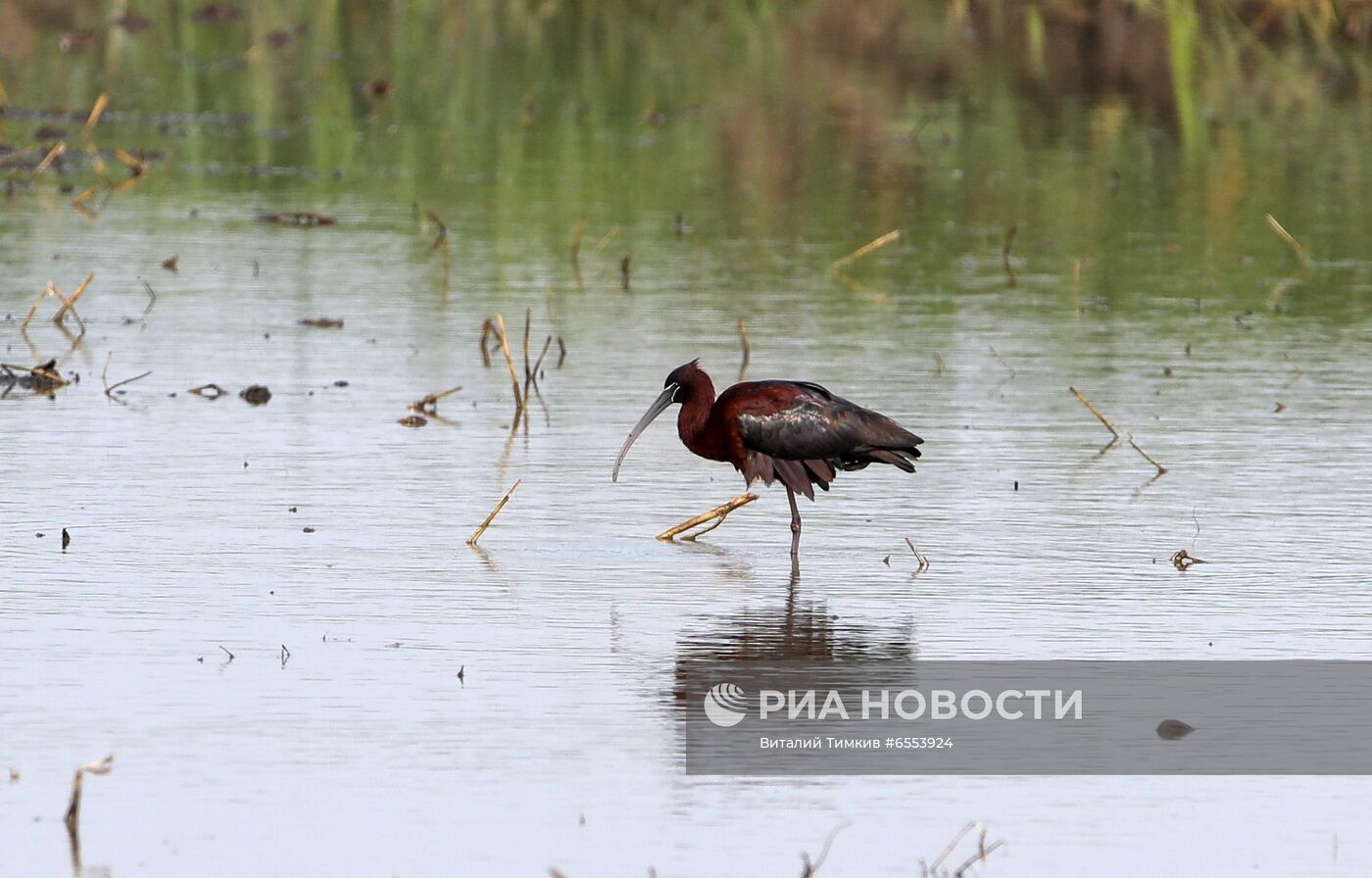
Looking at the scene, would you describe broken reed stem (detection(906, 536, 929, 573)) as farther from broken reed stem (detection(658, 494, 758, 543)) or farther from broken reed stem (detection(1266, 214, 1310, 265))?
broken reed stem (detection(1266, 214, 1310, 265))

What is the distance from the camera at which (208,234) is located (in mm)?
21078

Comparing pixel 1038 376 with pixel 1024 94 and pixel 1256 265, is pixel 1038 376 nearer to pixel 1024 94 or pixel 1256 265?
pixel 1256 265

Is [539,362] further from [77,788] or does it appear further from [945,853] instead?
[945,853]

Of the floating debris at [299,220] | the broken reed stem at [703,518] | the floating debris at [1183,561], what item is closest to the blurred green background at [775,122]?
the floating debris at [299,220]

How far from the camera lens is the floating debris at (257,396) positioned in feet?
46.9

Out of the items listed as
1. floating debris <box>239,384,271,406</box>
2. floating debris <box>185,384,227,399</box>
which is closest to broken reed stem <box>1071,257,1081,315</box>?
floating debris <box>239,384,271,406</box>

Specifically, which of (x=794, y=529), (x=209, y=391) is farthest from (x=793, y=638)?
(x=209, y=391)

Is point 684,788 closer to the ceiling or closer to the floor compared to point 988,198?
closer to the floor

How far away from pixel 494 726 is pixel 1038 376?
772 centimetres

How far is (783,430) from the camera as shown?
10805 mm

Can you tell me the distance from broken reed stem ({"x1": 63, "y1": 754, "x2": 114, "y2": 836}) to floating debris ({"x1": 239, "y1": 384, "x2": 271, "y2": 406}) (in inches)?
283

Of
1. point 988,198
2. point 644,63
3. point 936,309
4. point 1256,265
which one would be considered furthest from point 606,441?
point 644,63

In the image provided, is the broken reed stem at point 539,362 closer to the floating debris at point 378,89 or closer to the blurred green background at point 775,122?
the blurred green background at point 775,122

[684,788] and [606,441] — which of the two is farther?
[606,441]
